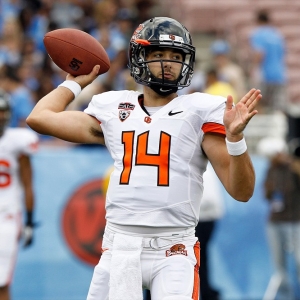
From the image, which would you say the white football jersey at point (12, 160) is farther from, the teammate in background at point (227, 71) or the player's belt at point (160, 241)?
the teammate in background at point (227, 71)

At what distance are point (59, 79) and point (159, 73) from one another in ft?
22.1

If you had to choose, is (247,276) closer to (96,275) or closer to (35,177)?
(35,177)

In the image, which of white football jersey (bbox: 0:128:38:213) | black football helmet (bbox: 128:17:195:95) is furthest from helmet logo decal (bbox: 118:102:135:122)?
white football jersey (bbox: 0:128:38:213)

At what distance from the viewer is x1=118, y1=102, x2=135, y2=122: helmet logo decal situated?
12.9 feet

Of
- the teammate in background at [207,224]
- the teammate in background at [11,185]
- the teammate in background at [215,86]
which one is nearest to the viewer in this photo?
the teammate in background at [11,185]

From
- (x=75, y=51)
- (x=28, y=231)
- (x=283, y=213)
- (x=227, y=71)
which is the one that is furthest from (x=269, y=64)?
(x=75, y=51)

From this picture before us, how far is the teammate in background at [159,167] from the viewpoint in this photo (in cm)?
375

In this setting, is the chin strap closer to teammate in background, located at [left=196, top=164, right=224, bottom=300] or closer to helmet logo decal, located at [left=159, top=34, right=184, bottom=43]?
helmet logo decal, located at [left=159, top=34, right=184, bottom=43]

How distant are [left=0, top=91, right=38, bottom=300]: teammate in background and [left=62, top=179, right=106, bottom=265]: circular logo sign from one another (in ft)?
4.87

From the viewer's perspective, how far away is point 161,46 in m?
3.93

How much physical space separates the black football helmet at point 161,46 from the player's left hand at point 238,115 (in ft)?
1.43

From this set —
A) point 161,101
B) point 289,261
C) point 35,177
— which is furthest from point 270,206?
point 161,101

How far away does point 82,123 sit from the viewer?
4.09 metres

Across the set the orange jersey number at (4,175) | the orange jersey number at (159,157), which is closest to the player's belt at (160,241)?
the orange jersey number at (159,157)
